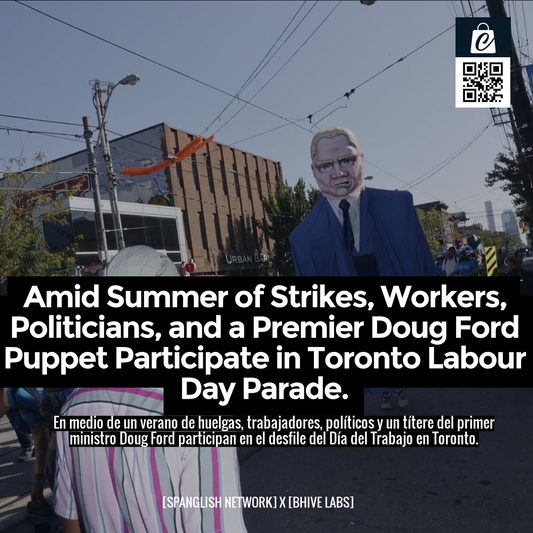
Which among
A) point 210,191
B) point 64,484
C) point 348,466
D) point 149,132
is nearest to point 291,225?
point 210,191

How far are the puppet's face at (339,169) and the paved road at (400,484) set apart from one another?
246 centimetres

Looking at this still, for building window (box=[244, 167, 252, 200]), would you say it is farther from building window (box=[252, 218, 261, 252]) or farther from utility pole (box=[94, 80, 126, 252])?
utility pole (box=[94, 80, 126, 252])

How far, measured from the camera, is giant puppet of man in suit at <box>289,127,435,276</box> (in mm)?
4059

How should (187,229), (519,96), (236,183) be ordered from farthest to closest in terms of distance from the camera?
(236,183) < (187,229) < (519,96)

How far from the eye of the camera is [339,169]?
433 centimetres

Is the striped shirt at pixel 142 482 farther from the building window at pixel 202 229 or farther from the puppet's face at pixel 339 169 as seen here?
the building window at pixel 202 229

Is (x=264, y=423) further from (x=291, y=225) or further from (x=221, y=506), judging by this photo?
(x=291, y=225)

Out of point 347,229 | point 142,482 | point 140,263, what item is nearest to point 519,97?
point 347,229

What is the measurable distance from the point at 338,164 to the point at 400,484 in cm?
271

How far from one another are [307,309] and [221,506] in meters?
2.20

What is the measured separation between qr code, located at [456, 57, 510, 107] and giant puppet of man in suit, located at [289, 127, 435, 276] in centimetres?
318

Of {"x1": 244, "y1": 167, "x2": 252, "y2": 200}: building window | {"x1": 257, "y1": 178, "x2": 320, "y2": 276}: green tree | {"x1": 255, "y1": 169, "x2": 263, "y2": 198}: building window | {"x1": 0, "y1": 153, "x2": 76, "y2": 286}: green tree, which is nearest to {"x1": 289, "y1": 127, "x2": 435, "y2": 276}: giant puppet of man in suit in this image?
{"x1": 0, "y1": 153, "x2": 76, "y2": 286}: green tree

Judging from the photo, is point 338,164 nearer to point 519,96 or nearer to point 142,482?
point 142,482

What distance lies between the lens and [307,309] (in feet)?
11.9
